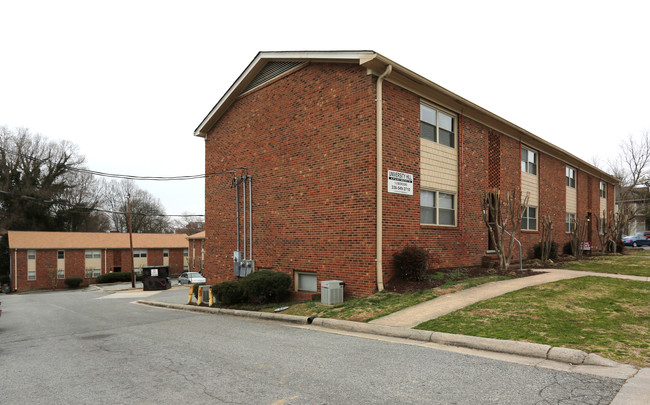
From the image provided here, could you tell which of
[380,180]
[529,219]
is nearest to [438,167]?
[380,180]

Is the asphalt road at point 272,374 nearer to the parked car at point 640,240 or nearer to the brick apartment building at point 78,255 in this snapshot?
the brick apartment building at point 78,255

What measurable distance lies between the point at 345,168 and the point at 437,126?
4369 mm

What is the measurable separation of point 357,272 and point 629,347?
6.70 m

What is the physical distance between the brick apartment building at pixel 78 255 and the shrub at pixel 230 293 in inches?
1407

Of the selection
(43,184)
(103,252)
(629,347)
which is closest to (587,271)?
(629,347)

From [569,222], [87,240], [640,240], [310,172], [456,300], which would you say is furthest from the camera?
[87,240]

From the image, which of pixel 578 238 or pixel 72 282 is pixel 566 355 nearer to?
pixel 578 238

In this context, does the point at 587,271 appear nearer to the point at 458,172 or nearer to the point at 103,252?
the point at 458,172

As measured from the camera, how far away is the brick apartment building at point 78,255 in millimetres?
45938

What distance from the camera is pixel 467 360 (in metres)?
5.89

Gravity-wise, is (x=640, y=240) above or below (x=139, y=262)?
above

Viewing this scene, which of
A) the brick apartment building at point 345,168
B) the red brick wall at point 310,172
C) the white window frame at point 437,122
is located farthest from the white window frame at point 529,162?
the red brick wall at point 310,172

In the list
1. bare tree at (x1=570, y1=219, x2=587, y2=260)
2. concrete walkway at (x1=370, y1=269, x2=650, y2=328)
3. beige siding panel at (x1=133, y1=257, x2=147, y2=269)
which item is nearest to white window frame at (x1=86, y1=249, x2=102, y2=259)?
beige siding panel at (x1=133, y1=257, x2=147, y2=269)

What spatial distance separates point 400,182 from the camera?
12.5 m
